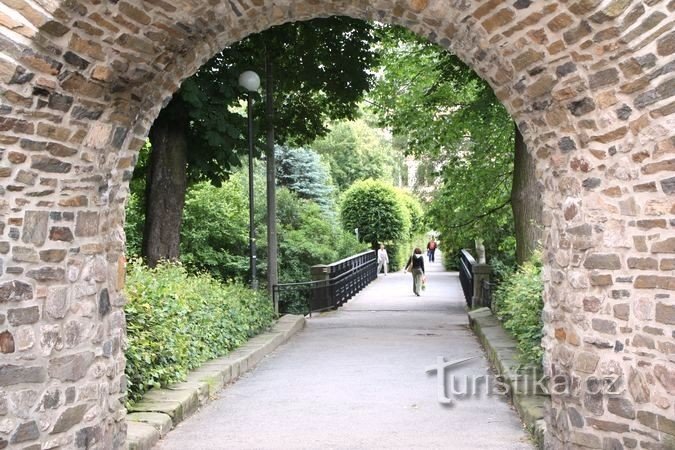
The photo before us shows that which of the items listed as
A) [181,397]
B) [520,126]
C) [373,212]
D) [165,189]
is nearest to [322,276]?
[165,189]

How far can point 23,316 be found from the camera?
184 inches

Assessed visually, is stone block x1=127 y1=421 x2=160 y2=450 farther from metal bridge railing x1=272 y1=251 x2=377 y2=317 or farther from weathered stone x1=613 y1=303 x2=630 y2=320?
metal bridge railing x1=272 y1=251 x2=377 y2=317

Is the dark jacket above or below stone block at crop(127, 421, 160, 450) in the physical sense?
above

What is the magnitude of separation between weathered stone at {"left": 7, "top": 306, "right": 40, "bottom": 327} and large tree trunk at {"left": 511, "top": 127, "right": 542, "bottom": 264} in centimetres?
792

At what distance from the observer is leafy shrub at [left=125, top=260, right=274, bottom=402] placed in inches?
254

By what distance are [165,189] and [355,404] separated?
514 cm

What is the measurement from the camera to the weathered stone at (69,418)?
4906 millimetres

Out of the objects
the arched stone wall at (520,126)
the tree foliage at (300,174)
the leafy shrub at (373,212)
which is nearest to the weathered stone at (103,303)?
the arched stone wall at (520,126)

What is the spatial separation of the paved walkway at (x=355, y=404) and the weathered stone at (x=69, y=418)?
832 millimetres

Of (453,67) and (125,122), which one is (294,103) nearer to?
(453,67)

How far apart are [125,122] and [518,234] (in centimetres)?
779

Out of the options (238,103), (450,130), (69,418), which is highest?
(450,130)

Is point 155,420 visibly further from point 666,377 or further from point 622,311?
point 666,377

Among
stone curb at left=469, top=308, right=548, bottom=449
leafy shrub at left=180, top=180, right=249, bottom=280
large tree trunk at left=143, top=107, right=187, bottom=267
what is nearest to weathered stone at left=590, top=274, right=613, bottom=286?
stone curb at left=469, top=308, right=548, bottom=449
